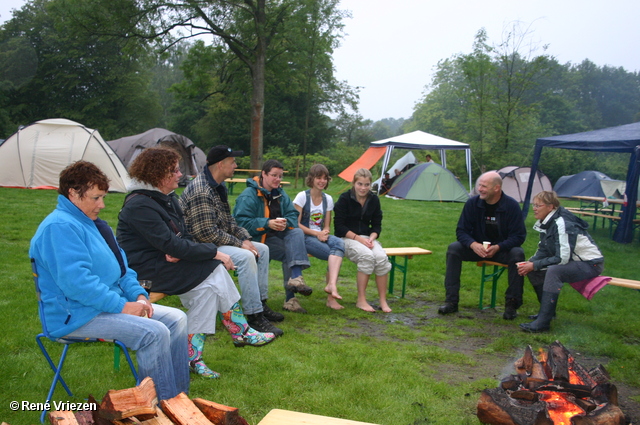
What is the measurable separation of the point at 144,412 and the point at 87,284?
73 cm

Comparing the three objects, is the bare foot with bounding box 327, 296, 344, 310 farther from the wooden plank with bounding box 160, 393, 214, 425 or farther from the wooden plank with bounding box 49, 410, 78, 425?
the wooden plank with bounding box 49, 410, 78, 425

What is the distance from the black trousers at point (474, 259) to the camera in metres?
4.84

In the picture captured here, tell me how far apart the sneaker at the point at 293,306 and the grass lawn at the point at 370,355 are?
121mm

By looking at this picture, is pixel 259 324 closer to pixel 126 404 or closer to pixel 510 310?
pixel 126 404

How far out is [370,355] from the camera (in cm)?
371

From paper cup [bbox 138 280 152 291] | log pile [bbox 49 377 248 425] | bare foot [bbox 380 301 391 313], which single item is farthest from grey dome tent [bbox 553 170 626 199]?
log pile [bbox 49 377 248 425]

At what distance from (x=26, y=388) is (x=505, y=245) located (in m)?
4.09

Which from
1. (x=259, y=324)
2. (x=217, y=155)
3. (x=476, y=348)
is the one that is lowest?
(x=476, y=348)

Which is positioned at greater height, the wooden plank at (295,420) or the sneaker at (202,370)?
the wooden plank at (295,420)

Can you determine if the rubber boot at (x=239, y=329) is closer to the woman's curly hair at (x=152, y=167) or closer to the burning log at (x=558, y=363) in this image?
the woman's curly hair at (x=152, y=167)

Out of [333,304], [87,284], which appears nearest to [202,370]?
[87,284]

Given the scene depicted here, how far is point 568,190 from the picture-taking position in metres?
17.8

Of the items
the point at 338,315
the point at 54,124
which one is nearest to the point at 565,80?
the point at 54,124

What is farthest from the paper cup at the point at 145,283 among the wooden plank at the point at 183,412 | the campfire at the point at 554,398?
the campfire at the point at 554,398
